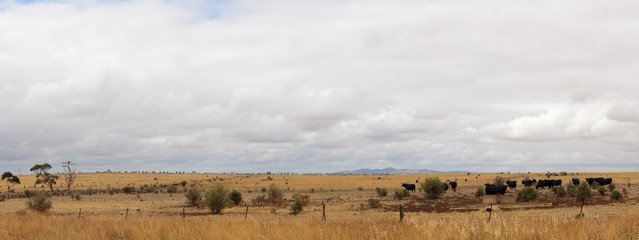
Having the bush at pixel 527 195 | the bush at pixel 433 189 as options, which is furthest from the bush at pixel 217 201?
the bush at pixel 527 195

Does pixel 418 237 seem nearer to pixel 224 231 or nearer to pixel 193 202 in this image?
pixel 224 231

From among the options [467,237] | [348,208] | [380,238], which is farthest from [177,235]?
[348,208]

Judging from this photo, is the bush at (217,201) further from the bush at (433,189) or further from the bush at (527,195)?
the bush at (527,195)

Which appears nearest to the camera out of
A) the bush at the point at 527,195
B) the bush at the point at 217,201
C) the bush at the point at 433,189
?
the bush at the point at 217,201

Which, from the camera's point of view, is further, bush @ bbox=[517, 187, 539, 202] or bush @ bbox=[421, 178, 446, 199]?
bush @ bbox=[421, 178, 446, 199]

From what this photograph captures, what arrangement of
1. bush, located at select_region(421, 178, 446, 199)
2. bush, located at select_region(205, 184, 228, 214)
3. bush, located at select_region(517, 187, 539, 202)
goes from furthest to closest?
bush, located at select_region(421, 178, 446, 199) → bush, located at select_region(517, 187, 539, 202) → bush, located at select_region(205, 184, 228, 214)

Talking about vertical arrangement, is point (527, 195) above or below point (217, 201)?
below

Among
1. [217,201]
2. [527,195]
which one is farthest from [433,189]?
[217,201]

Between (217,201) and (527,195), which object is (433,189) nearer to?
(527,195)

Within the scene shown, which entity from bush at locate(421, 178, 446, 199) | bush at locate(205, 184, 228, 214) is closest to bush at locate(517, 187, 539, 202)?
bush at locate(421, 178, 446, 199)

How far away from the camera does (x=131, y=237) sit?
1133cm

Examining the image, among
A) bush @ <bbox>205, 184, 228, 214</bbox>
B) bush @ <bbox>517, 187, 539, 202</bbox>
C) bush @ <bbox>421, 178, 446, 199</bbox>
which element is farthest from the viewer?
bush @ <bbox>421, 178, 446, 199</bbox>

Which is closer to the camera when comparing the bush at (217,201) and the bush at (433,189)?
the bush at (217,201)

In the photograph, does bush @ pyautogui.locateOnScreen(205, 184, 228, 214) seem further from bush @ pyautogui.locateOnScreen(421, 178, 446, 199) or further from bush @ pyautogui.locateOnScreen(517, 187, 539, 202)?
bush @ pyautogui.locateOnScreen(517, 187, 539, 202)
